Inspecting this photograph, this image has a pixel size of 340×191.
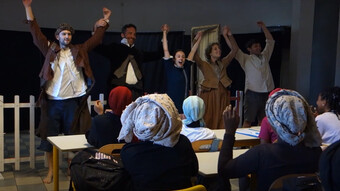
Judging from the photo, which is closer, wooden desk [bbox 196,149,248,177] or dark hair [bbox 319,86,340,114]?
wooden desk [bbox 196,149,248,177]

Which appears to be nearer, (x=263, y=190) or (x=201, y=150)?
(x=263, y=190)

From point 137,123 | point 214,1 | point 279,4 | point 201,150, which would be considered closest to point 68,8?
point 214,1

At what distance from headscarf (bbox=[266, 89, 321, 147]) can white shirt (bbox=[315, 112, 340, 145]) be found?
3.27ft

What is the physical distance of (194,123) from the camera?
115 inches

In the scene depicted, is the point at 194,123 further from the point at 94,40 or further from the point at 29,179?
the point at 29,179

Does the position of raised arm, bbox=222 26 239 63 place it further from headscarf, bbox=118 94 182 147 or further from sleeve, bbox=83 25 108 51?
headscarf, bbox=118 94 182 147

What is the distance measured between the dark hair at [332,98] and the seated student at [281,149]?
4.03 feet

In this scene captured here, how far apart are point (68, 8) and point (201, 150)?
5.47 metres

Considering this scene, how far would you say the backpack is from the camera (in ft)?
5.59

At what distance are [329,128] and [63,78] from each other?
256 centimetres

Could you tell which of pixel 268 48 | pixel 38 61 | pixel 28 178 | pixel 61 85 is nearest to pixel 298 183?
pixel 61 85

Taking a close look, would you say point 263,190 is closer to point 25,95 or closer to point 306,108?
point 306,108

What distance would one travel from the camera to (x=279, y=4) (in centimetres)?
754

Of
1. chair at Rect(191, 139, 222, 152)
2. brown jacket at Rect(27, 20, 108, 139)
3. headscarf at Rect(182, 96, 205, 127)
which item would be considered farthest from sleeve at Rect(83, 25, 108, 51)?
chair at Rect(191, 139, 222, 152)
